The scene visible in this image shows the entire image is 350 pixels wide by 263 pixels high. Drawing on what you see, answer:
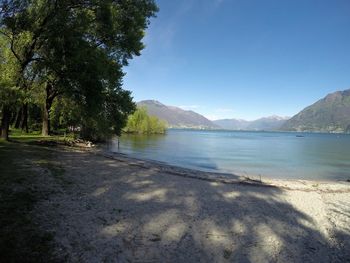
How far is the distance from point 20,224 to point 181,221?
5.17 metres

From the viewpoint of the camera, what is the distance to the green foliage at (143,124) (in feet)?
447

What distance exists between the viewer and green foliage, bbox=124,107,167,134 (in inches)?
5369

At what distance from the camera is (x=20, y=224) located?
9.01 meters

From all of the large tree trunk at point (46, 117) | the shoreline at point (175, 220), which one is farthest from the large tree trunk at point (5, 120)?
the shoreline at point (175, 220)

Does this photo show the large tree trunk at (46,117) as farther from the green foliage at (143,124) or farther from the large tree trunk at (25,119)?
the green foliage at (143,124)

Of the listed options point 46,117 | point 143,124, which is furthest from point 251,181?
point 143,124

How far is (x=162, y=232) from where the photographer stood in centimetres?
1022

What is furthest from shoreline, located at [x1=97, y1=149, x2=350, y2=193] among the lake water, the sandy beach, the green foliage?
the green foliage

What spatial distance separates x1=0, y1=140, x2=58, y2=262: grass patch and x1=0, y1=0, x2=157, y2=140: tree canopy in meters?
12.6

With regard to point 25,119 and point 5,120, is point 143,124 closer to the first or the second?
point 25,119

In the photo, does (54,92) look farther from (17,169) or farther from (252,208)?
(252,208)

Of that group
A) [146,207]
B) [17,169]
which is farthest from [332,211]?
[17,169]

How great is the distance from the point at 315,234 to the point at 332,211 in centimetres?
422

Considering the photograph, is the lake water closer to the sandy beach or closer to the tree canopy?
the tree canopy
